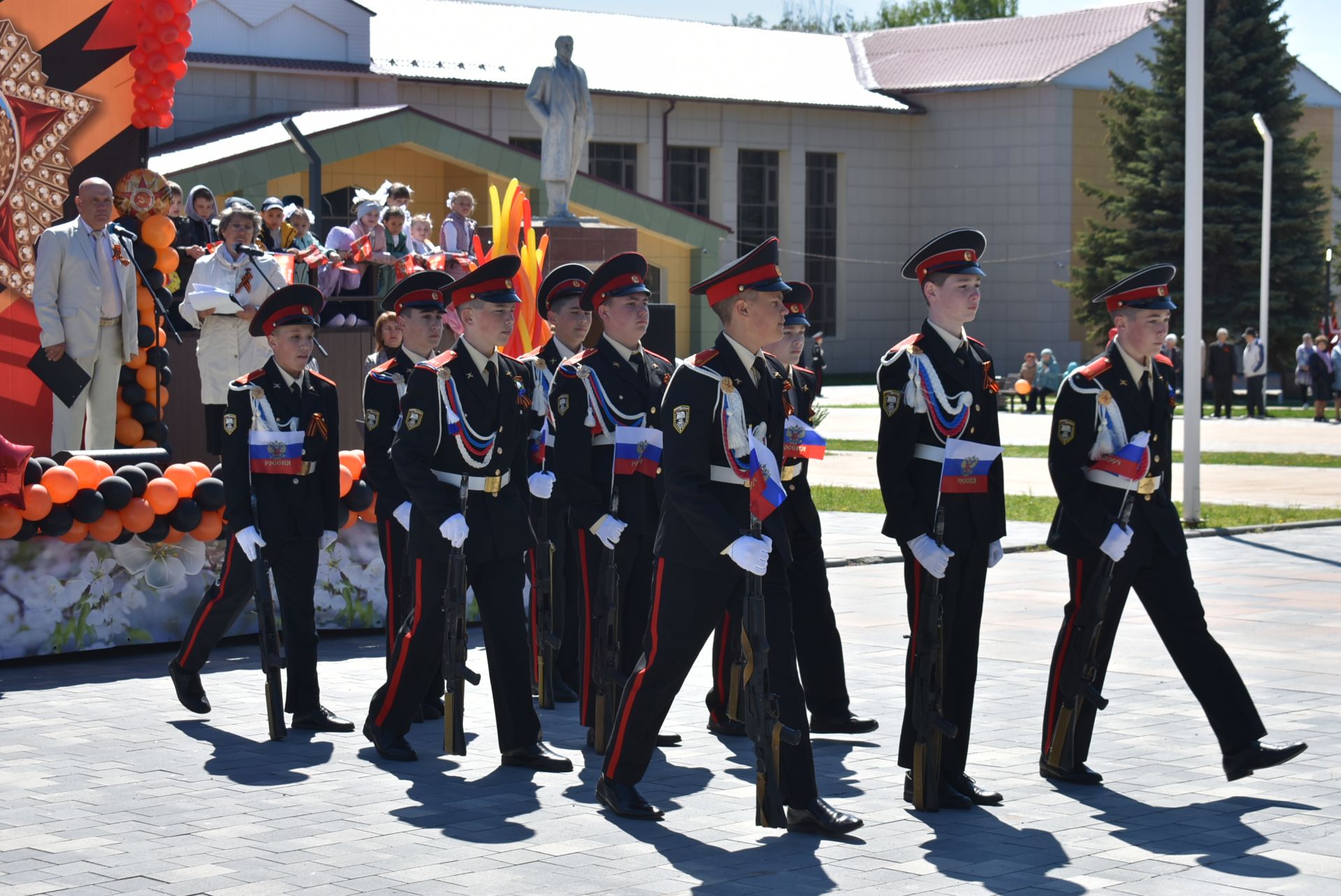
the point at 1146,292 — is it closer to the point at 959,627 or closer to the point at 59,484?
the point at 959,627

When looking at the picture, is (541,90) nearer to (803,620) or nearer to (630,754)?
(803,620)

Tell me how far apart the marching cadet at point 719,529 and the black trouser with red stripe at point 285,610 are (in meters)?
2.30

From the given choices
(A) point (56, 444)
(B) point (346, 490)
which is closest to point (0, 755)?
(B) point (346, 490)

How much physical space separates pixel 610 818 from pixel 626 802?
0.09m

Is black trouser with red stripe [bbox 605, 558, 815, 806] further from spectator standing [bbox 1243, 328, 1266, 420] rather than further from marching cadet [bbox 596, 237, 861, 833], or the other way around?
spectator standing [bbox 1243, 328, 1266, 420]

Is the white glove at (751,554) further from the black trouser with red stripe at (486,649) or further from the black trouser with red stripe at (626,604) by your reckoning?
the black trouser with red stripe at (626,604)

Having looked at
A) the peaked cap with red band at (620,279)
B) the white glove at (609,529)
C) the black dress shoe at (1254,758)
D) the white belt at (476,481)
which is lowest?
the black dress shoe at (1254,758)

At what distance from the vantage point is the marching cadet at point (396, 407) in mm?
8547

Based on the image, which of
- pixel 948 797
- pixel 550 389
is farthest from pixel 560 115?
pixel 948 797

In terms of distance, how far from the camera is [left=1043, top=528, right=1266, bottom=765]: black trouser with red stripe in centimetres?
730

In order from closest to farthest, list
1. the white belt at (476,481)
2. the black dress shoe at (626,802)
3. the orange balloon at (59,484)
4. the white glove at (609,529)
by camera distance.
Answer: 1. the black dress shoe at (626,802)
2. the white belt at (476,481)
3. the white glove at (609,529)
4. the orange balloon at (59,484)

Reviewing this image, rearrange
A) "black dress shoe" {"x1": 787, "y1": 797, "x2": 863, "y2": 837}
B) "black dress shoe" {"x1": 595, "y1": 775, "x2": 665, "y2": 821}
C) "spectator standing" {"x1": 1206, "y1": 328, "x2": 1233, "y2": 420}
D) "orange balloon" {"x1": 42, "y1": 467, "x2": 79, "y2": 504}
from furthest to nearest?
"spectator standing" {"x1": 1206, "y1": 328, "x2": 1233, "y2": 420} → "orange balloon" {"x1": 42, "y1": 467, "x2": 79, "y2": 504} → "black dress shoe" {"x1": 595, "y1": 775, "x2": 665, "y2": 821} → "black dress shoe" {"x1": 787, "y1": 797, "x2": 863, "y2": 837}

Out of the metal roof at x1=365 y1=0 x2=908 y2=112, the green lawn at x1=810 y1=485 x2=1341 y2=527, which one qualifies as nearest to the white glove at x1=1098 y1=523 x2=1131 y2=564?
the green lawn at x1=810 y1=485 x2=1341 y2=527

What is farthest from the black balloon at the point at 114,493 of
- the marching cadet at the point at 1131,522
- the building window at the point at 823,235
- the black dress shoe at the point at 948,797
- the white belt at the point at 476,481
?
the building window at the point at 823,235
